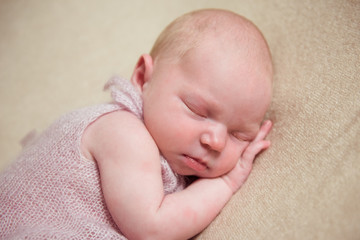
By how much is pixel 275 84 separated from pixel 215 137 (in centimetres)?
27

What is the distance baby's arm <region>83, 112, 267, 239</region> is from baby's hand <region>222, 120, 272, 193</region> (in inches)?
2.7

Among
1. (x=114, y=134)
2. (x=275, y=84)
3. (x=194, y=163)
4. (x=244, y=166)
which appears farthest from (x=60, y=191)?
(x=275, y=84)

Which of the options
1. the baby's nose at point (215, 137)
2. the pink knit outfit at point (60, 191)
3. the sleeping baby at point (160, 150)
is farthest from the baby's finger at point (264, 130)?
the pink knit outfit at point (60, 191)

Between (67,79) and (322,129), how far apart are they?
1.04 meters

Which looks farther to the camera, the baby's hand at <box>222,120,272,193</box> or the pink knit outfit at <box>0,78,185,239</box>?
the baby's hand at <box>222,120,272,193</box>

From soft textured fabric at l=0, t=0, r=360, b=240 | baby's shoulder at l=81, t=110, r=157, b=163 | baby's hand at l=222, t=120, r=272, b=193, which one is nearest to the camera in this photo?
soft textured fabric at l=0, t=0, r=360, b=240

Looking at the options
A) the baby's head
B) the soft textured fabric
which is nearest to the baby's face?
the baby's head

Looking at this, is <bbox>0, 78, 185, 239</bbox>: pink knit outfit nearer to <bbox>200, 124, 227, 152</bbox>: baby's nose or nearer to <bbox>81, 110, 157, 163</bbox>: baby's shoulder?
<bbox>81, 110, 157, 163</bbox>: baby's shoulder

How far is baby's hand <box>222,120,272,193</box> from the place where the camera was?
0.86 meters

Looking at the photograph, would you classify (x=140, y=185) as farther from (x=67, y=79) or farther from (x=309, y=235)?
(x=67, y=79)

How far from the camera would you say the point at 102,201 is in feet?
2.62

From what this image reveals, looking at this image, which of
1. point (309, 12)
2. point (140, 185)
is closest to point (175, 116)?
point (140, 185)

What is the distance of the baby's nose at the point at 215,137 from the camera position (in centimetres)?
77

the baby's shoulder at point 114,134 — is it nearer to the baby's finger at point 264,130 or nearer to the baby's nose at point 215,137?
the baby's nose at point 215,137
